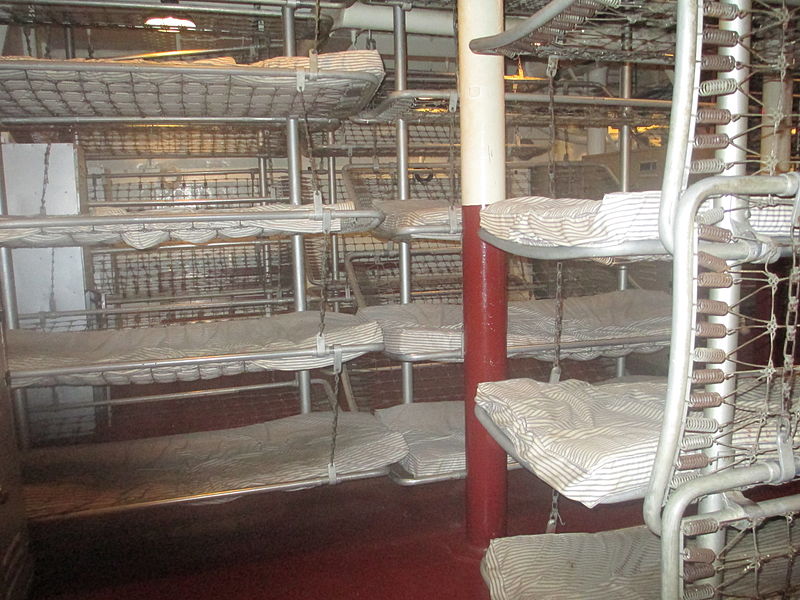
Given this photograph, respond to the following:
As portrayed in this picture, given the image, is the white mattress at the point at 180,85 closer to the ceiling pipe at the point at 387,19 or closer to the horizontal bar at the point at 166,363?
the ceiling pipe at the point at 387,19

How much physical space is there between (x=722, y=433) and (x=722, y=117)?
494mm

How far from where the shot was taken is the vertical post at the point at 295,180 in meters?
2.18

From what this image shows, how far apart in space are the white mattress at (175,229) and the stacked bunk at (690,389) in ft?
2.46

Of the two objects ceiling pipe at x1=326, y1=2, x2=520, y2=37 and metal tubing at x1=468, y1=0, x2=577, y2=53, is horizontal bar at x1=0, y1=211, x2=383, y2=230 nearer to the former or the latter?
metal tubing at x1=468, y1=0, x2=577, y2=53

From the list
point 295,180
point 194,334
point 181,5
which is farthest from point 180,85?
point 194,334

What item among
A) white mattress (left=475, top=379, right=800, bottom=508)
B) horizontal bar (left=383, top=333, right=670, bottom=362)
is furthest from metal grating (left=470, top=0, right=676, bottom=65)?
horizontal bar (left=383, top=333, right=670, bottom=362)

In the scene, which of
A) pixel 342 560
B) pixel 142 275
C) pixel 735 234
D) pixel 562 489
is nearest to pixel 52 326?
pixel 142 275

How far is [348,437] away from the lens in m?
2.14

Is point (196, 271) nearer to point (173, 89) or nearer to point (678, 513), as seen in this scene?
point (173, 89)

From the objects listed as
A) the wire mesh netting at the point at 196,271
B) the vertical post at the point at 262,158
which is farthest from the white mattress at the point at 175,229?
the wire mesh netting at the point at 196,271

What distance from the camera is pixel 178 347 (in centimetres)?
205

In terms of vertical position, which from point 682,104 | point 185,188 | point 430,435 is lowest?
point 430,435

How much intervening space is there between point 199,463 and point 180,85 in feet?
4.04

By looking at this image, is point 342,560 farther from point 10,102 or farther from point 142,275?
point 142,275
